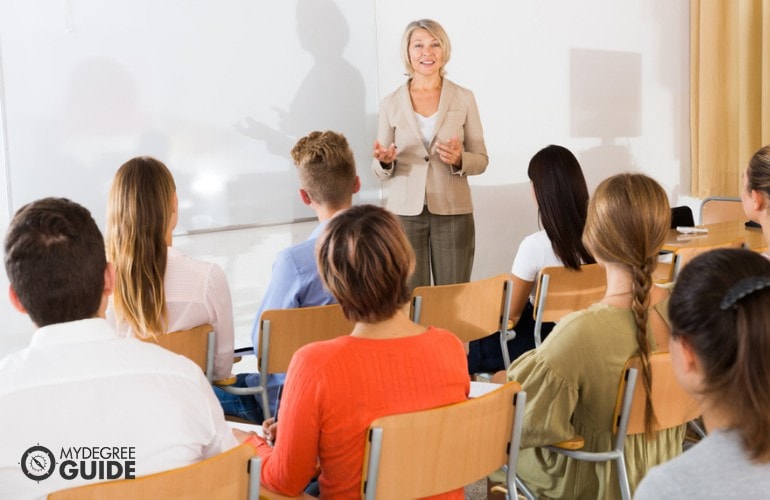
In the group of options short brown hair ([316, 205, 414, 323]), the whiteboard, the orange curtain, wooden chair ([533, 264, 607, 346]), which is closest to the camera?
short brown hair ([316, 205, 414, 323])

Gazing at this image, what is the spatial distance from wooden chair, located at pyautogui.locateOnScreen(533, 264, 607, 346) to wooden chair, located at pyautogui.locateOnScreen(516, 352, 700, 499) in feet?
3.86

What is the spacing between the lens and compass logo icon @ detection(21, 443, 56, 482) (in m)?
1.40

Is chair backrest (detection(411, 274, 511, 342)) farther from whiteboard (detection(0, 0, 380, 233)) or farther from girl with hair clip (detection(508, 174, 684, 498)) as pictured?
whiteboard (detection(0, 0, 380, 233))

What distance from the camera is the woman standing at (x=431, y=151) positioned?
180 inches

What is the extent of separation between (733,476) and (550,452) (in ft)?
3.76

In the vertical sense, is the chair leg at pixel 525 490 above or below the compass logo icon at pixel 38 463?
below

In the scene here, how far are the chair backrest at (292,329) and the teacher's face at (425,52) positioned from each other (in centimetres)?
218

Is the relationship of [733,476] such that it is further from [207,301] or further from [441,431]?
[207,301]

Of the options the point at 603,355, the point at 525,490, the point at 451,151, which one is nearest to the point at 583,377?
the point at 603,355

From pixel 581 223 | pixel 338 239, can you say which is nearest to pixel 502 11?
pixel 581 223

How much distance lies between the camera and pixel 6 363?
1433 millimetres

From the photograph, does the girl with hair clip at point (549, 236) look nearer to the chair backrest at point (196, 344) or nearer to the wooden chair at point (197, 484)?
the chair backrest at point (196, 344)

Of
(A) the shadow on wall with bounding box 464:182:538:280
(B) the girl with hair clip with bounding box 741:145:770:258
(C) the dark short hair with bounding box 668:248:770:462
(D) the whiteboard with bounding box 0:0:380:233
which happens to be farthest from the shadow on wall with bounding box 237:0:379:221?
(C) the dark short hair with bounding box 668:248:770:462

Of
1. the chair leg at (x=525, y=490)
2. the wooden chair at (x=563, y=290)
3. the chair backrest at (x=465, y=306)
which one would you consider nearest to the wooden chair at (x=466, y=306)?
the chair backrest at (x=465, y=306)
